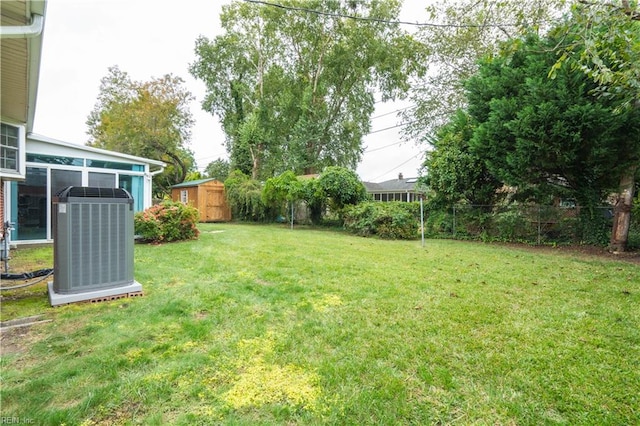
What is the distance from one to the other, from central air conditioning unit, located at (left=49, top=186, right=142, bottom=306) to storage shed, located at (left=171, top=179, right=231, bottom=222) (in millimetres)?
13458

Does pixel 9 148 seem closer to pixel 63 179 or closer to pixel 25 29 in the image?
pixel 63 179

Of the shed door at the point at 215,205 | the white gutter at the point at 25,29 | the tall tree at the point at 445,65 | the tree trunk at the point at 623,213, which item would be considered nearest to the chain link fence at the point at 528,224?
the tree trunk at the point at 623,213

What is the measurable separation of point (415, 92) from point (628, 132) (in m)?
9.73

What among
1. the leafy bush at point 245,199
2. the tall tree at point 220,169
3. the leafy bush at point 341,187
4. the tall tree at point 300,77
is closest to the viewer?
the leafy bush at point 341,187

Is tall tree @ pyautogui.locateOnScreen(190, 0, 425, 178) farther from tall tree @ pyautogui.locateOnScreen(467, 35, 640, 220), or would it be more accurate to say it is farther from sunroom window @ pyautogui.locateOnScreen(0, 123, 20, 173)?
sunroom window @ pyautogui.locateOnScreen(0, 123, 20, 173)

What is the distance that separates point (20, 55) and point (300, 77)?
18.0 m

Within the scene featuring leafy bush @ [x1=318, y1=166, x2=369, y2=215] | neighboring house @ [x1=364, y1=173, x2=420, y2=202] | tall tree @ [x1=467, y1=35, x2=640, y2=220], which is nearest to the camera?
tall tree @ [x1=467, y1=35, x2=640, y2=220]

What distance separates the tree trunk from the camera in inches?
285

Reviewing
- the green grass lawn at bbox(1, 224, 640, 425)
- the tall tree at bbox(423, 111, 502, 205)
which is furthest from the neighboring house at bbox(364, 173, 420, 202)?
the green grass lawn at bbox(1, 224, 640, 425)

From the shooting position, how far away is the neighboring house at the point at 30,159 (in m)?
2.64

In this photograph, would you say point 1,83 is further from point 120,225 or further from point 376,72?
point 376,72

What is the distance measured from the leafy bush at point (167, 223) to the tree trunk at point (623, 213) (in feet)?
36.1

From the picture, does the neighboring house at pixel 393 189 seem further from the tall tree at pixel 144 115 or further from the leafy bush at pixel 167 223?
the leafy bush at pixel 167 223

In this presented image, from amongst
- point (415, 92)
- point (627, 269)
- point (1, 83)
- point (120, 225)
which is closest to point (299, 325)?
point (120, 225)
